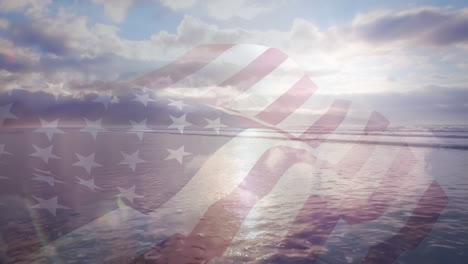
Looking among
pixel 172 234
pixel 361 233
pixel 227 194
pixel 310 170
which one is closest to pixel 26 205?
pixel 172 234

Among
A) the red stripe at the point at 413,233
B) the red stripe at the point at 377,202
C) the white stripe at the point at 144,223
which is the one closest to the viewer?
the red stripe at the point at 413,233

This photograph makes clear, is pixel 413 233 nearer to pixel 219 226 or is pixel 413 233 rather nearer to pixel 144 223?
pixel 219 226

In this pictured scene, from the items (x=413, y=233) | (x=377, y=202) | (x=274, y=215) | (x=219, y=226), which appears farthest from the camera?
(x=377, y=202)

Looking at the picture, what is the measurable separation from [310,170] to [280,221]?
7423 millimetres

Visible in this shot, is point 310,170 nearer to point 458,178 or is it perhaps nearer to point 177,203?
point 458,178

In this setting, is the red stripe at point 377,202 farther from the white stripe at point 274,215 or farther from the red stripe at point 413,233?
the white stripe at point 274,215

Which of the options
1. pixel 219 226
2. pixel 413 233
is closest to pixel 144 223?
pixel 219 226

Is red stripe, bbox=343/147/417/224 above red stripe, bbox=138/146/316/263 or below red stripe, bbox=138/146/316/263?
below

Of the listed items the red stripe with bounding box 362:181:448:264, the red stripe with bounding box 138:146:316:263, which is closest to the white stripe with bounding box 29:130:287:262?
the red stripe with bounding box 138:146:316:263

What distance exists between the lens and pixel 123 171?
13.6 m

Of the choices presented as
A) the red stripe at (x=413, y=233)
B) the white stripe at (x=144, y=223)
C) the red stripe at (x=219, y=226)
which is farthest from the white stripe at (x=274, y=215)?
the red stripe at (x=413, y=233)

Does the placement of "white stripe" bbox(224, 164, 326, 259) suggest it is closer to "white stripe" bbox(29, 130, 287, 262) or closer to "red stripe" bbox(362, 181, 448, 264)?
"white stripe" bbox(29, 130, 287, 262)

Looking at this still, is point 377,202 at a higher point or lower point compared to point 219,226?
lower

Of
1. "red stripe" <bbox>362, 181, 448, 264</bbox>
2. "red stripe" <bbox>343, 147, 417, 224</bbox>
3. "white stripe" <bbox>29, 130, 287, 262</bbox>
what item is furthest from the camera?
"red stripe" <bbox>343, 147, 417, 224</bbox>
